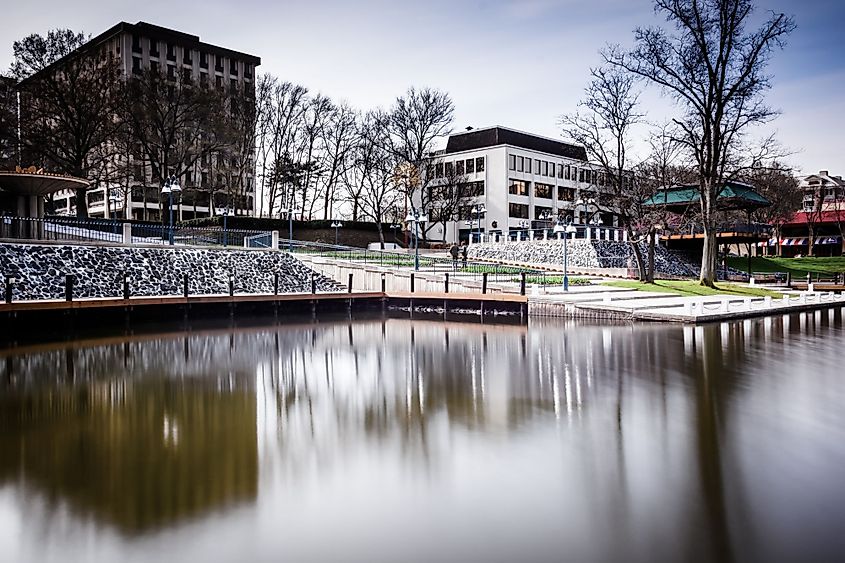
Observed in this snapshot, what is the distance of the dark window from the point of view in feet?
250

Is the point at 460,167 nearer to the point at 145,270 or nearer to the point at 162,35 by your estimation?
the point at 162,35

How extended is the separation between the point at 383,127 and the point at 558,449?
61061mm

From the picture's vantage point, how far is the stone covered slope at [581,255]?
47312 mm

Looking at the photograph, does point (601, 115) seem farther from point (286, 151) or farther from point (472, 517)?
point (472, 517)

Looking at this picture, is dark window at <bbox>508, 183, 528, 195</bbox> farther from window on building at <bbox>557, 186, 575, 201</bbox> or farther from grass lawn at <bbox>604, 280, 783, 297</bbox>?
grass lawn at <bbox>604, 280, 783, 297</bbox>

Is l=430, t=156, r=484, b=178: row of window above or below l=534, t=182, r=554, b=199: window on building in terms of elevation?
above

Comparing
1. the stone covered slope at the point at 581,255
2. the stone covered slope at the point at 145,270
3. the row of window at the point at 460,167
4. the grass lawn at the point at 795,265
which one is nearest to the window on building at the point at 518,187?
the row of window at the point at 460,167

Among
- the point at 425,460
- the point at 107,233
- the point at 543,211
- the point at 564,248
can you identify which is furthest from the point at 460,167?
the point at 425,460

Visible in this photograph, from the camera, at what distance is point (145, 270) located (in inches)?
1193

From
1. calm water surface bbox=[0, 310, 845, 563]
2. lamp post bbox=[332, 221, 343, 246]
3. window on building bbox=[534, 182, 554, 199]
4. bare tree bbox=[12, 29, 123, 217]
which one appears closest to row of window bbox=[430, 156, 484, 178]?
window on building bbox=[534, 182, 554, 199]

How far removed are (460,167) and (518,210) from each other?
8734mm

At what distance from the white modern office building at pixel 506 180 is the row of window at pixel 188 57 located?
31572mm

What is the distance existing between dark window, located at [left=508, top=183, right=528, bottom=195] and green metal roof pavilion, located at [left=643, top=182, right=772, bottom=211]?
27476 millimetres

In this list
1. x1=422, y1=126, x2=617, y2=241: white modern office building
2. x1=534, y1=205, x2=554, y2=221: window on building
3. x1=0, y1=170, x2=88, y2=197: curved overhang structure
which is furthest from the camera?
x1=534, y1=205, x2=554, y2=221: window on building
